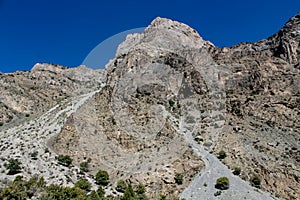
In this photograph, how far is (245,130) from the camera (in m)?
44.8

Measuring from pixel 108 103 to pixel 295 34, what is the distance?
50.6m

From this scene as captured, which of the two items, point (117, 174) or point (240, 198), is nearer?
point (240, 198)

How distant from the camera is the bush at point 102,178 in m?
35.0

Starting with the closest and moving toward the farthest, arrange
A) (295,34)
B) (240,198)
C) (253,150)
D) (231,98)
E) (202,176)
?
(240,198), (202,176), (253,150), (231,98), (295,34)

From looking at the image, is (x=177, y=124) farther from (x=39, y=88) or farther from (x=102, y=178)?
(x=39, y=88)

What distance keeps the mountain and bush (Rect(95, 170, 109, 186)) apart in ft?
2.51

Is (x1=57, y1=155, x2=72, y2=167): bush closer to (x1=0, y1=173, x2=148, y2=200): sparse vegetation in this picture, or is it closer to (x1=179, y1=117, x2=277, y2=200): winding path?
(x1=0, y1=173, x2=148, y2=200): sparse vegetation

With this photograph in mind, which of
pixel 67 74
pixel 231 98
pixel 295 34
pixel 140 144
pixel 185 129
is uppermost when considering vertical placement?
pixel 67 74

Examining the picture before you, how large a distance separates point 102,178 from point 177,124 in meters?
19.2

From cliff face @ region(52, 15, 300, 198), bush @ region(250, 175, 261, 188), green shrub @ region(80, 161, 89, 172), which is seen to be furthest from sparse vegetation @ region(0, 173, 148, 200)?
bush @ region(250, 175, 261, 188)

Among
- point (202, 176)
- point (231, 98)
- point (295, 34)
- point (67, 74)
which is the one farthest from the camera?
point (67, 74)

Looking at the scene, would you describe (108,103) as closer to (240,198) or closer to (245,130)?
(245,130)

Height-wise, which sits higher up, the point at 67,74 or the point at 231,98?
the point at 67,74

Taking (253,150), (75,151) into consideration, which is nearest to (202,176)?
(253,150)
